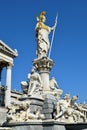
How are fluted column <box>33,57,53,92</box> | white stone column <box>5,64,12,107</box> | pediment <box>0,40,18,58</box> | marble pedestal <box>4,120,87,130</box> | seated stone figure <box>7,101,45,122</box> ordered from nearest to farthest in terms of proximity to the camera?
marble pedestal <box>4,120,87,130</box> → seated stone figure <box>7,101,45,122</box> → fluted column <box>33,57,53,92</box> → white stone column <box>5,64,12,107</box> → pediment <box>0,40,18,58</box>

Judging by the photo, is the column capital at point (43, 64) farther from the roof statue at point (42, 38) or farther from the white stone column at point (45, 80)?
the roof statue at point (42, 38)

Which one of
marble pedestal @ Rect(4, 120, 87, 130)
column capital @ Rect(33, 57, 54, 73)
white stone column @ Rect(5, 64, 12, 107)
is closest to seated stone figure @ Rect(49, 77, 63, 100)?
column capital @ Rect(33, 57, 54, 73)

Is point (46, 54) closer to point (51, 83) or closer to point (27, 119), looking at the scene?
point (51, 83)

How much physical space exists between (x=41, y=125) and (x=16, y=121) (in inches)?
50.2

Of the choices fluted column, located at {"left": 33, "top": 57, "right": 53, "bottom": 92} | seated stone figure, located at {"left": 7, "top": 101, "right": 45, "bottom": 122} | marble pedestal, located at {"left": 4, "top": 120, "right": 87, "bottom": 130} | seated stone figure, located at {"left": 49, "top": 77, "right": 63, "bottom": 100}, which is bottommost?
marble pedestal, located at {"left": 4, "top": 120, "right": 87, "bottom": 130}

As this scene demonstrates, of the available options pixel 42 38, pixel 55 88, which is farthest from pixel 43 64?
pixel 42 38

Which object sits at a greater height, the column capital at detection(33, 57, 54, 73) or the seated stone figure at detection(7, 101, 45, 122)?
the column capital at detection(33, 57, 54, 73)

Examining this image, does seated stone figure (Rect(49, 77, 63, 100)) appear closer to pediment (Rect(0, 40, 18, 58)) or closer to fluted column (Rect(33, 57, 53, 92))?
fluted column (Rect(33, 57, 53, 92))

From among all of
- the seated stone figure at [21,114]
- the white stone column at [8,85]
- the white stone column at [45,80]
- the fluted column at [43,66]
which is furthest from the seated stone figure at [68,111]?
the white stone column at [8,85]

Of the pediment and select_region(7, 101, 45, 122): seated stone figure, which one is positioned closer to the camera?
select_region(7, 101, 45, 122): seated stone figure

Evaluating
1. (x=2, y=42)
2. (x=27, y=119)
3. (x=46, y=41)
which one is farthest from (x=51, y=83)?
(x=2, y=42)

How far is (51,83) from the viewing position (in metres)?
20.8

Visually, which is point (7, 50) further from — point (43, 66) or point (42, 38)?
point (43, 66)

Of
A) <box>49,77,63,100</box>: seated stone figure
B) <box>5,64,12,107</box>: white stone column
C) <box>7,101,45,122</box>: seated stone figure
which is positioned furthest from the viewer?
<box>5,64,12,107</box>: white stone column
